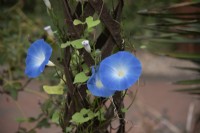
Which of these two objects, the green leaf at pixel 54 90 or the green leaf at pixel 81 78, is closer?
the green leaf at pixel 81 78

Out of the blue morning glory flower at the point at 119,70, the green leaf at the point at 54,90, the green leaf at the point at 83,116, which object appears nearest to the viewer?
the blue morning glory flower at the point at 119,70

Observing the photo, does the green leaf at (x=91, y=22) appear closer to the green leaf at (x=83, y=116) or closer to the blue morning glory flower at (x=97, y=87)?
the blue morning glory flower at (x=97, y=87)

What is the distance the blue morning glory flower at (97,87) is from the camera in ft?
3.44

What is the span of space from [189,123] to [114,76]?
6.91 ft

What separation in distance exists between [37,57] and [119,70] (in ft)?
0.87

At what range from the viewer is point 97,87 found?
105 cm

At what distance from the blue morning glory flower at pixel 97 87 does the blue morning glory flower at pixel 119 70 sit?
41mm

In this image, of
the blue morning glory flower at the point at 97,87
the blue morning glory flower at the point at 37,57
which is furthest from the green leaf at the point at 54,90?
the blue morning glory flower at the point at 97,87

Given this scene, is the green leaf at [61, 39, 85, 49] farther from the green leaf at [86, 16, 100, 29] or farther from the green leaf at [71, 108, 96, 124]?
the green leaf at [71, 108, 96, 124]

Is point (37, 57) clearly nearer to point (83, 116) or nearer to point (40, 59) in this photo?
point (40, 59)

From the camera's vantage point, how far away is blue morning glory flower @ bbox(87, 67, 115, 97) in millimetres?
1049

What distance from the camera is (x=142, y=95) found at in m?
4.07

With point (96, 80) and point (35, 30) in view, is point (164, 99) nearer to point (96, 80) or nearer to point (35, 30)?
point (35, 30)

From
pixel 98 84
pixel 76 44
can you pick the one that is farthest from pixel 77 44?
pixel 98 84
